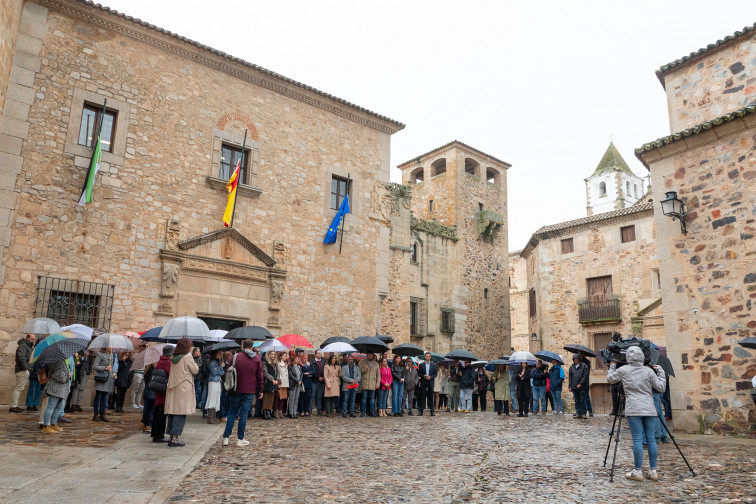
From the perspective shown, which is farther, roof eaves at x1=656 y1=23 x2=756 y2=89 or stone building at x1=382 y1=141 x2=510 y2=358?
stone building at x1=382 y1=141 x2=510 y2=358

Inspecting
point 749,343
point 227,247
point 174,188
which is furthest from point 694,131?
point 174,188

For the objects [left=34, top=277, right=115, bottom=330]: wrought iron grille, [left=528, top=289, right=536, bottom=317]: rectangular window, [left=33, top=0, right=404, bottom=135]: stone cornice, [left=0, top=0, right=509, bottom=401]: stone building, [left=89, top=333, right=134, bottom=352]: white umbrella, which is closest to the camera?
[left=89, top=333, right=134, bottom=352]: white umbrella

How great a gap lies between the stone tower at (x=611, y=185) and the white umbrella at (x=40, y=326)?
57.0m

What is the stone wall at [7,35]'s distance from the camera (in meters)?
11.3

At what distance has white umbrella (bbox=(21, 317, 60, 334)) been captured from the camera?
1091 cm

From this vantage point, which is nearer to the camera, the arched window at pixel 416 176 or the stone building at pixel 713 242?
the stone building at pixel 713 242

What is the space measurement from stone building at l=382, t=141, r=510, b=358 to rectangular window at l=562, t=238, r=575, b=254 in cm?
387

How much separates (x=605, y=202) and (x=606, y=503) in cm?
6129

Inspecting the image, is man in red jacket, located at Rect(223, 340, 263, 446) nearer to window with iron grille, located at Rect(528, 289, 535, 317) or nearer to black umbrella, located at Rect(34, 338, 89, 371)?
black umbrella, located at Rect(34, 338, 89, 371)

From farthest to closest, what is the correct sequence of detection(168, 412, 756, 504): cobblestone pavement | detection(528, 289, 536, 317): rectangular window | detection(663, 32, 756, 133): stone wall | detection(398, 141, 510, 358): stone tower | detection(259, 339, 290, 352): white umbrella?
detection(528, 289, 536, 317): rectangular window, detection(398, 141, 510, 358): stone tower, detection(259, 339, 290, 352): white umbrella, detection(663, 32, 756, 133): stone wall, detection(168, 412, 756, 504): cobblestone pavement

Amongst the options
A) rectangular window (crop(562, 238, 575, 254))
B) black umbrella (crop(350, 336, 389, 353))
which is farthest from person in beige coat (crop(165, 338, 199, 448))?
rectangular window (crop(562, 238, 575, 254))

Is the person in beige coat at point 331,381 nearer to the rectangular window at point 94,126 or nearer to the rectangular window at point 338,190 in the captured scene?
the rectangular window at point 338,190

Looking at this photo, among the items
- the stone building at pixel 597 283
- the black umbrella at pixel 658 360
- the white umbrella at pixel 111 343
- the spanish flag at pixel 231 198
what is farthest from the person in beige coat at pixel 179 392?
the stone building at pixel 597 283

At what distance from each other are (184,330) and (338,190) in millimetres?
8252
